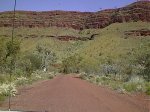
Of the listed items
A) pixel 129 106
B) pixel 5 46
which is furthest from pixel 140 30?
pixel 129 106

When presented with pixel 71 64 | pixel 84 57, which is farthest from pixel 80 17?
pixel 71 64

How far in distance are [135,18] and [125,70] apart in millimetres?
88751

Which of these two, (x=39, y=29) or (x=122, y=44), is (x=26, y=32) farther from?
(x=122, y=44)

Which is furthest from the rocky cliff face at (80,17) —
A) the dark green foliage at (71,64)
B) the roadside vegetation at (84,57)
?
the dark green foliage at (71,64)

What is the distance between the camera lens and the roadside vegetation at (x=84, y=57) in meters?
49.9

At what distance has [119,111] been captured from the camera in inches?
688

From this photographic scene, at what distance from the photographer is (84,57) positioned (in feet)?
335

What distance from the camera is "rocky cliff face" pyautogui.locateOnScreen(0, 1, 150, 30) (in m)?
148

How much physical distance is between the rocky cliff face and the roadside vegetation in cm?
471

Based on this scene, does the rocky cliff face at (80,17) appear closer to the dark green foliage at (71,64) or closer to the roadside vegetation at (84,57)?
the roadside vegetation at (84,57)

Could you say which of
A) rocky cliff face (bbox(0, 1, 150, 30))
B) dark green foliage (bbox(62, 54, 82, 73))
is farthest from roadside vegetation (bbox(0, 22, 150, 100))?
rocky cliff face (bbox(0, 1, 150, 30))

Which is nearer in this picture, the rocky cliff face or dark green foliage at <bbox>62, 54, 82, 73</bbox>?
dark green foliage at <bbox>62, 54, 82, 73</bbox>

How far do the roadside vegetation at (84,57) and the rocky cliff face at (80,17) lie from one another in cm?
471

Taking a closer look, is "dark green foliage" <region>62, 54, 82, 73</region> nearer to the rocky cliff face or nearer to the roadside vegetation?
the roadside vegetation
